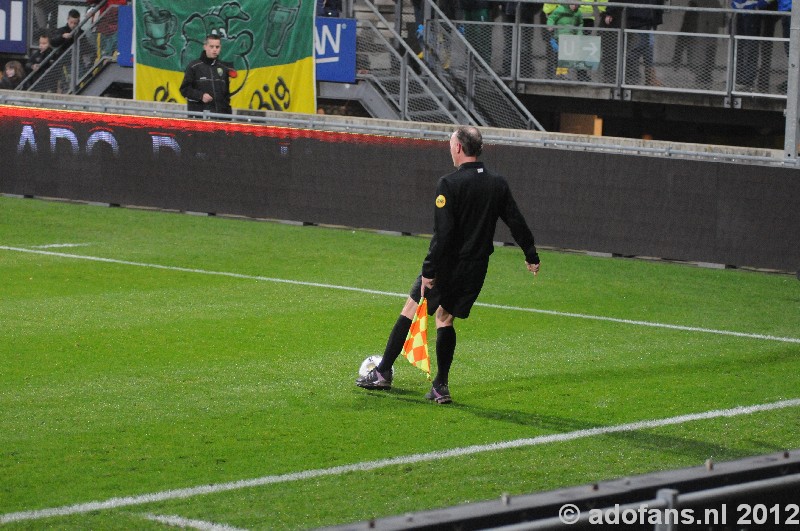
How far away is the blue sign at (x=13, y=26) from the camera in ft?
91.8

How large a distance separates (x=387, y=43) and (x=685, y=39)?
510 cm

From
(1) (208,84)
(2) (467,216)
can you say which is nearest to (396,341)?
(2) (467,216)

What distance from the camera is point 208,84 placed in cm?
2127

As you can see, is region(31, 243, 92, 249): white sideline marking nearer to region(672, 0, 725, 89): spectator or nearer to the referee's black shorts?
the referee's black shorts

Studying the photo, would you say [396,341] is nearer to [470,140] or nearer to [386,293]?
[470,140]

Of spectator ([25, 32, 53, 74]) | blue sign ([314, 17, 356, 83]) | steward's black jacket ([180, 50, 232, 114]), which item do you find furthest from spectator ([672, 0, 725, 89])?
spectator ([25, 32, 53, 74])

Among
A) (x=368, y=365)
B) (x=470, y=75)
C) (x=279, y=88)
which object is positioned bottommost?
(x=368, y=365)

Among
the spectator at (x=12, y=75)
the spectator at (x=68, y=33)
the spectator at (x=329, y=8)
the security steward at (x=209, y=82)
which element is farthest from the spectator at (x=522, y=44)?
the spectator at (x=12, y=75)

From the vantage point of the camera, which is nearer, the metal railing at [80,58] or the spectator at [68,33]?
the metal railing at [80,58]

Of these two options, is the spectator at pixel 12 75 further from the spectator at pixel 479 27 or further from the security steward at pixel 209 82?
the spectator at pixel 479 27

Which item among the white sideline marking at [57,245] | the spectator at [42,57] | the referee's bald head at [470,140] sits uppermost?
the spectator at [42,57]

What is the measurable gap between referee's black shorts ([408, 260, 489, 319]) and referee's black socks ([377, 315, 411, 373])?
459 millimetres

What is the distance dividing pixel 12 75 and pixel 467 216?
20768 millimetres

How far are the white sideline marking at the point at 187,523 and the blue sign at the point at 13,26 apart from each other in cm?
2354
